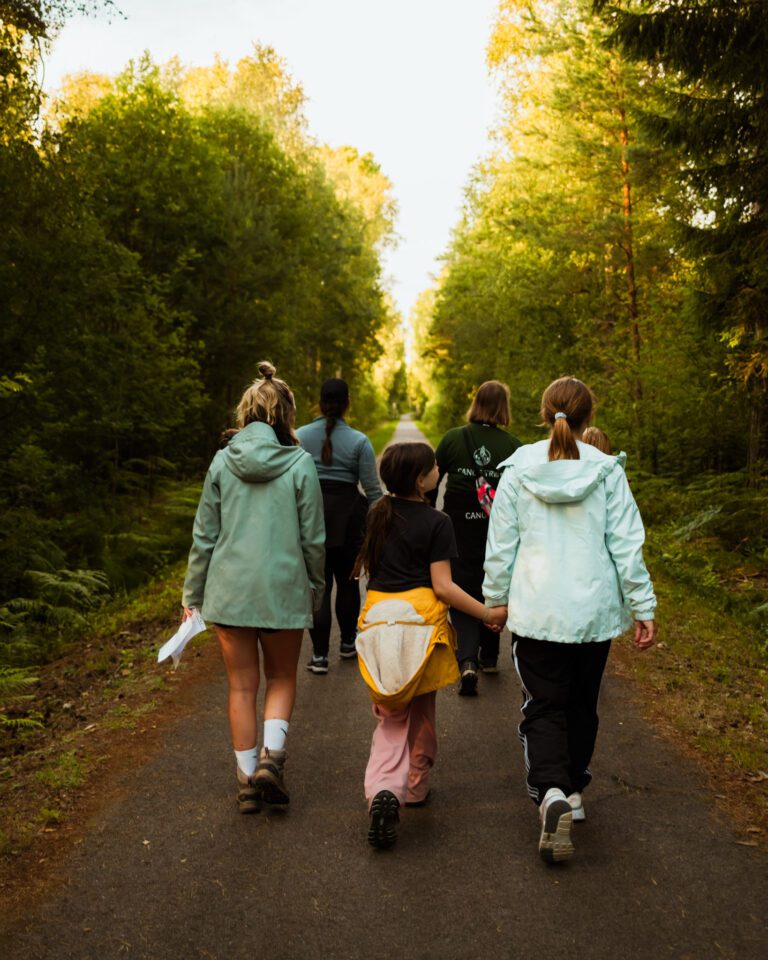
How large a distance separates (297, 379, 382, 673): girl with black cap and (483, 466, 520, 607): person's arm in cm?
250

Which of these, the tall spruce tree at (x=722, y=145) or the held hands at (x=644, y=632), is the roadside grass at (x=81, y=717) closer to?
the held hands at (x=644, y=632)

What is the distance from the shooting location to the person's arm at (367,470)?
6781 mm

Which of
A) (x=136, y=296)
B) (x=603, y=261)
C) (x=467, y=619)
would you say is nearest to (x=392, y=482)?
(x=467, y=619)

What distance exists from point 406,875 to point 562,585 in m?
1.49

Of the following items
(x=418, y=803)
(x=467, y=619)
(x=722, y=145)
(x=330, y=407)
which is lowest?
(x=418, y=803)

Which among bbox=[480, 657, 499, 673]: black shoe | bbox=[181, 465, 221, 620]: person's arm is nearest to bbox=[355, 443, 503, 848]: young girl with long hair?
bbox=[181, 465, 221, 620]: person's arm

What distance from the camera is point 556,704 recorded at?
13.4 feet

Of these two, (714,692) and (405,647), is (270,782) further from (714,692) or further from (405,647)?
(714,692)

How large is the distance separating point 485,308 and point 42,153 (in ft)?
67.7

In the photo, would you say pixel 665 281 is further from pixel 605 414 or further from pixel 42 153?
pixel 42 153

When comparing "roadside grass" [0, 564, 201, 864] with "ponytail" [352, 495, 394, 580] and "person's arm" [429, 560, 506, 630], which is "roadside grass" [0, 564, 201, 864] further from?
"person's arm" [429, 560, 506, 630]

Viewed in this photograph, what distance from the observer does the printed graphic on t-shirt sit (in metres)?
6.51

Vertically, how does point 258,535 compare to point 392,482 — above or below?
below

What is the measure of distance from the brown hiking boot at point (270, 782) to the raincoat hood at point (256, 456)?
59.4 inches
